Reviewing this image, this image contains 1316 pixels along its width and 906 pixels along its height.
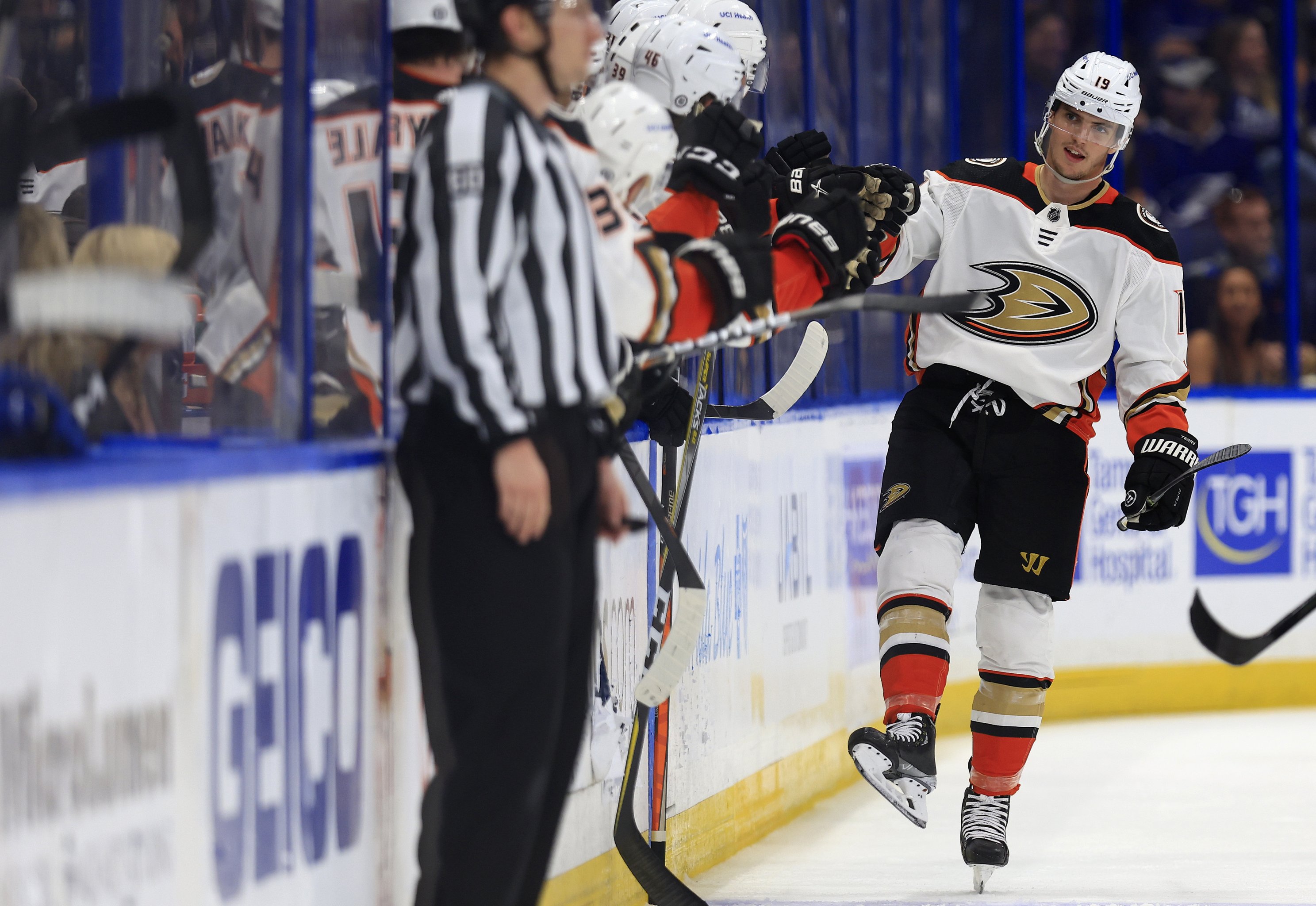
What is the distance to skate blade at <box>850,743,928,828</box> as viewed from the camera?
2912 mm

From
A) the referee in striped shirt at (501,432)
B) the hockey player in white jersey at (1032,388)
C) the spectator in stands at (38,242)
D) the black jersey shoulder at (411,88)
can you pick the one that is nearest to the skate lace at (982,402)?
the hockey player in white jersey at (1032,388)

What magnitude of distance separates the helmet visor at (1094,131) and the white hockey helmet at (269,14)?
177cm

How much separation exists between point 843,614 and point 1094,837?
96 centimetres

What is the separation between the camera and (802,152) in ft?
9.04

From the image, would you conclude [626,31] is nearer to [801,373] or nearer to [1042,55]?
[801,373]

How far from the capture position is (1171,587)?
562cm

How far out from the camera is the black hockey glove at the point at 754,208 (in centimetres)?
255

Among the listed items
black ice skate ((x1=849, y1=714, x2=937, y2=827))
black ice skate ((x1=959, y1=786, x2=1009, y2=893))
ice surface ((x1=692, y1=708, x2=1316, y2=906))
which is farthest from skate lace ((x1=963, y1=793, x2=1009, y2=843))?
black ice skate ((x1=849, y1=714, x2=937, y2=827))

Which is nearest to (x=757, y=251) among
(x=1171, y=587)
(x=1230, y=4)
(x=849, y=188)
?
(x=849, y=188)

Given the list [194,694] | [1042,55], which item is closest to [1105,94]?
[194,694]

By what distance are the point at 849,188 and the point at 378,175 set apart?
75 centimetres

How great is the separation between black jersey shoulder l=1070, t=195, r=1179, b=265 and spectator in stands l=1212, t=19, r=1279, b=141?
365 centimetres

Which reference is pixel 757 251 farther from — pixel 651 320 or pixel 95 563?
pixel 95 563

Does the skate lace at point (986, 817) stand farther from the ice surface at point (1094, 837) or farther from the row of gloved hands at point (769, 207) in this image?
the row of gloved hands at point (769, 207)
